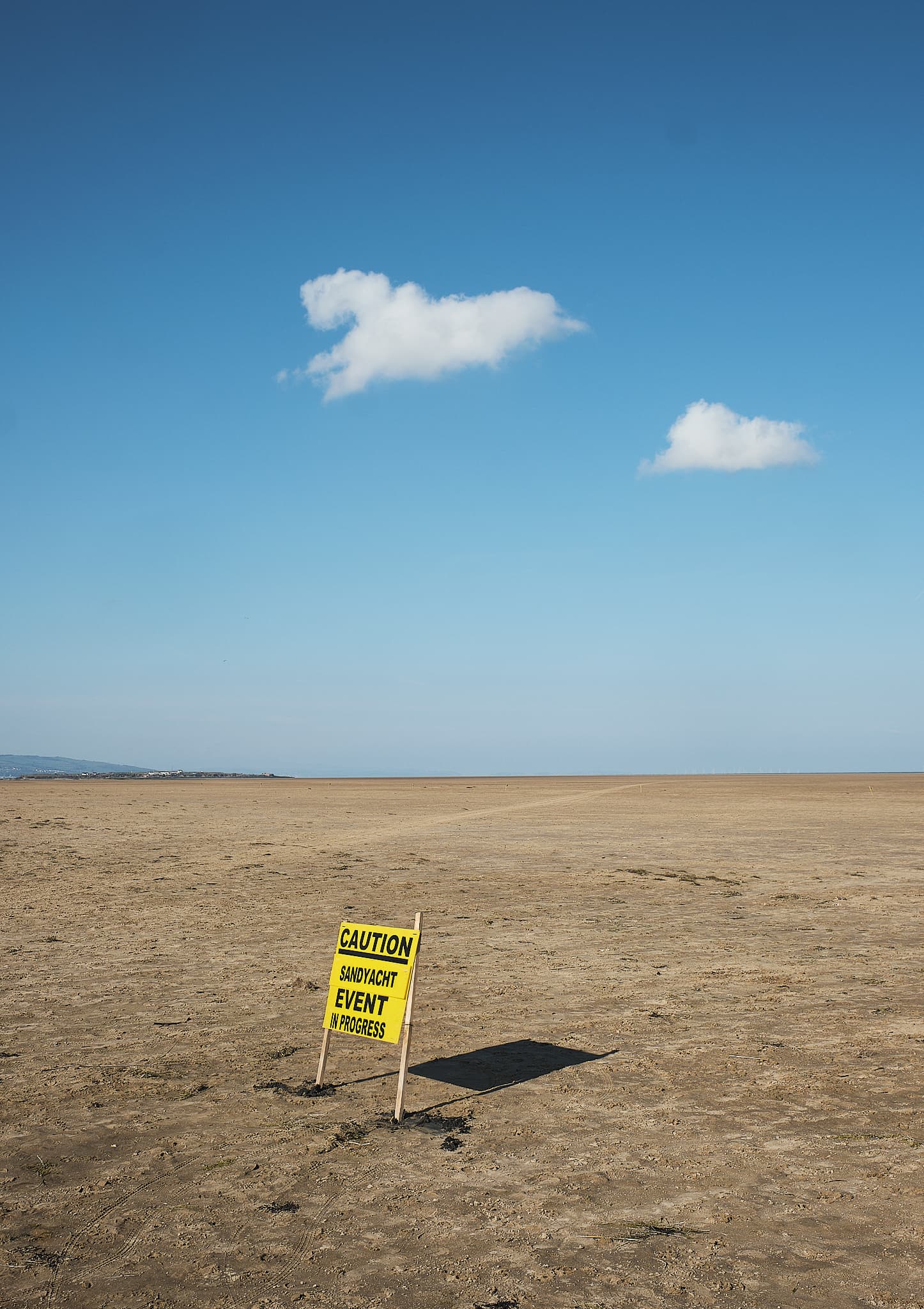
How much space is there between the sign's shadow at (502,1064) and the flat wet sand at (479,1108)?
0.04 m

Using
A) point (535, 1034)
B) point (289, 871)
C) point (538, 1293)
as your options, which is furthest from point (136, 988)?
point (289, 871)

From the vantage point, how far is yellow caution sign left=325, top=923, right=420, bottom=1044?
7.51 m

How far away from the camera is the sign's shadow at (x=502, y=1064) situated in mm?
8273

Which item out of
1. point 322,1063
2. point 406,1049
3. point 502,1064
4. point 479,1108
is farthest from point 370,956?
point 502,1064

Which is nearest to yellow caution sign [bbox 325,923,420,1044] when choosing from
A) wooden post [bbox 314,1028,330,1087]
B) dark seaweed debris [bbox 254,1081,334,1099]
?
wooden post [bbox 314,1028,330,1087]

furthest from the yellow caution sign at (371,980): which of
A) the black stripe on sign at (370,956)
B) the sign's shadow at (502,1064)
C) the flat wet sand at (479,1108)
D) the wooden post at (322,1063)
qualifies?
the sign's shadow at (502,1064)

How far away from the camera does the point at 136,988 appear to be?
37.9 ft

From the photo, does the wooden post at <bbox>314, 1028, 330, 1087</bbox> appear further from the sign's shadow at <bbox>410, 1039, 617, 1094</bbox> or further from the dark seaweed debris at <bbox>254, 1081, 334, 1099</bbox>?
the sign's shadow at <bbox>410, 1039, 617, 1094</bbox>

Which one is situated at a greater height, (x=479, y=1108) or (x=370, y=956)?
(x=370, y=956)

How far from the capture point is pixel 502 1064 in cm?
870

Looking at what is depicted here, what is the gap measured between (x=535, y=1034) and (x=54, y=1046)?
14.7 feet

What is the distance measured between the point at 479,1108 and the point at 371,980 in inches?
49.5

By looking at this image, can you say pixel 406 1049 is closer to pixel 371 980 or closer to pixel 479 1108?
pixel 371 980

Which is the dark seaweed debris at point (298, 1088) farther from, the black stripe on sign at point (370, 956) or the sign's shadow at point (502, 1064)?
the black stripe on sign at point (370, 956)
